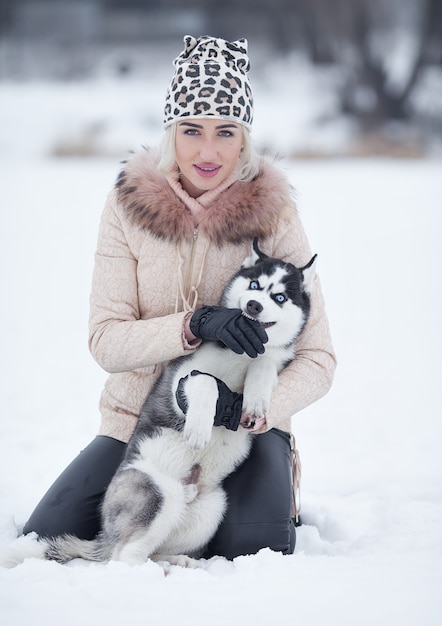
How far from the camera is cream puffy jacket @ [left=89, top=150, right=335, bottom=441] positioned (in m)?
2.49

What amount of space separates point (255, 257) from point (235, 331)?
1.18ft

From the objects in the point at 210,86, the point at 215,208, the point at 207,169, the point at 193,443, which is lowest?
the point at 193,443

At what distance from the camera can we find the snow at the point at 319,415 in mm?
1910

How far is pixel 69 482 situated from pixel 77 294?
4002mm

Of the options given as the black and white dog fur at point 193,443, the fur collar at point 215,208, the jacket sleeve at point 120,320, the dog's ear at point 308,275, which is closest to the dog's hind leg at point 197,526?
the black and white dog fur at point 193,443

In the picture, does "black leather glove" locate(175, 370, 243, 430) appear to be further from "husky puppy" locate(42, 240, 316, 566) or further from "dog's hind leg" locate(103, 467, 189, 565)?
"dog's hind leg" locate(103, 467, 189, 565)

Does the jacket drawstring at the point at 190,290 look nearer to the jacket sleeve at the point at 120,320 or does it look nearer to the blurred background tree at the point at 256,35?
the jacket sleeve at the point at 120,320

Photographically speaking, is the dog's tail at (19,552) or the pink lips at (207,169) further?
the pink lips at (207,169)

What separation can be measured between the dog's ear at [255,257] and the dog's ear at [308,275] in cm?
14

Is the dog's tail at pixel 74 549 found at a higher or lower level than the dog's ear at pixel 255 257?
lower

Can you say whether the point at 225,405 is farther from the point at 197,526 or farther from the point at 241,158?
the point at 241,158

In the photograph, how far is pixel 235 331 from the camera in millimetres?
2189

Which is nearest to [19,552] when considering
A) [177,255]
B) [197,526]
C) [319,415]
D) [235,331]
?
[197,526]

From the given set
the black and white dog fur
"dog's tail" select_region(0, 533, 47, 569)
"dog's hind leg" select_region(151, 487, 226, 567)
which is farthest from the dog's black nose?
"dog's tail" select_region(0, 533, 47, 569)
